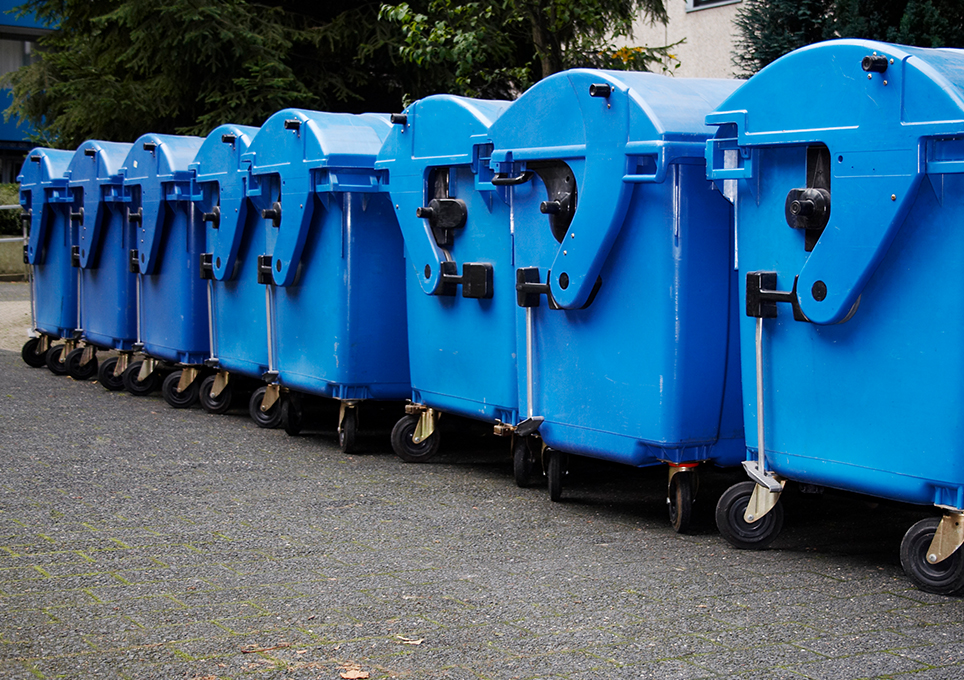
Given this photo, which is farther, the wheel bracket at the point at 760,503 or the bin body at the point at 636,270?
the bin body at the point at 636,270

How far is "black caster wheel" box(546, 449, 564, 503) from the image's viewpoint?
19.1 feet

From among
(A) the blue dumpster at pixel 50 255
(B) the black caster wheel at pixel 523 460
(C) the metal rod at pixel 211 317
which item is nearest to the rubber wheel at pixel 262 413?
(C) the metal rod at pixel 211 317

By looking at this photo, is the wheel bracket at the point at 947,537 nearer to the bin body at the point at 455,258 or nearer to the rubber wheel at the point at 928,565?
the rubber wheel at the point at 928,565

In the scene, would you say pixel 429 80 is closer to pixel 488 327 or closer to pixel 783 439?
pixel 488 327

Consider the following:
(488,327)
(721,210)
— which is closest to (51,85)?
(488,327)

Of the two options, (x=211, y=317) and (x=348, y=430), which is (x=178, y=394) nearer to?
(x=211, y=317)

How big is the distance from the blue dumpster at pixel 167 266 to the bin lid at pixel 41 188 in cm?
147

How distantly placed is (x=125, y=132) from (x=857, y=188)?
11.1 meters

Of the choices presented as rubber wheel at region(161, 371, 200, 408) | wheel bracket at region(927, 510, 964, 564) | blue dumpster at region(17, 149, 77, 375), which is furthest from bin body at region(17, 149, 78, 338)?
wheel bracket at region(927, 510, 964, 564)

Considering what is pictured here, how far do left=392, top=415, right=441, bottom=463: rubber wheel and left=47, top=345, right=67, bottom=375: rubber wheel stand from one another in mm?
5022

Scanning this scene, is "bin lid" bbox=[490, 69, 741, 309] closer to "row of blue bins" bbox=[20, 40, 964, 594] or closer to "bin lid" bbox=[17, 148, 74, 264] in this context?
"row of blue bins" bbox=[20, 40, 964, 594]

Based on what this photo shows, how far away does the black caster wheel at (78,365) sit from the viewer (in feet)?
35.1

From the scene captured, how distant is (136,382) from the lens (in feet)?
31.6

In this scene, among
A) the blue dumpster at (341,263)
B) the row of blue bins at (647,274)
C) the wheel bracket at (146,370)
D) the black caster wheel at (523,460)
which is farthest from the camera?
the wheel bracket at (146,370)
